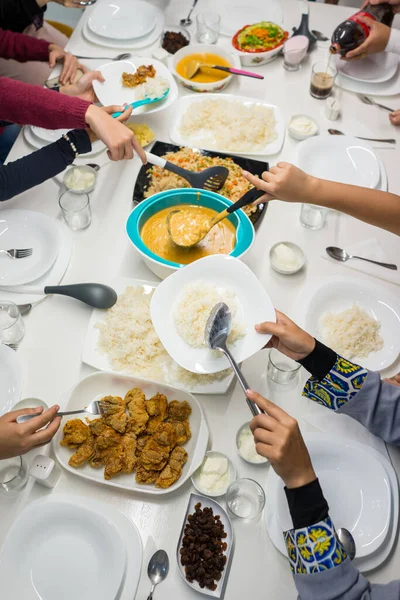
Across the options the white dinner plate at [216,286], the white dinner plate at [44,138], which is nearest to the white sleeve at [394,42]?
the white dinner plate at [44,138]

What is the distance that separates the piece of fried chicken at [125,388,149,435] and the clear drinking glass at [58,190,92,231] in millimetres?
818

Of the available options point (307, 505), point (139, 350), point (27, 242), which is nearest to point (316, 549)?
point (307, 505)

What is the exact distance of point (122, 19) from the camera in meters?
2.79

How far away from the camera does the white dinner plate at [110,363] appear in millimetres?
1605

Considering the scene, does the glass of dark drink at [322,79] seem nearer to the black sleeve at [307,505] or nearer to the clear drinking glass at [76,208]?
the clear drinking glass at [76,208]

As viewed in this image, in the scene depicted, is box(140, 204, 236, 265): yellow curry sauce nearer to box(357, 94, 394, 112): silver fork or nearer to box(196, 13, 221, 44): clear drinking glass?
box(357, 94, 394, 112): silver fork

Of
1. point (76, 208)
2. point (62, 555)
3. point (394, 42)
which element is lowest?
point (62, 555)

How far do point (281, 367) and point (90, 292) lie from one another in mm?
742

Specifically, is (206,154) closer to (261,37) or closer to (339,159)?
(339,159)

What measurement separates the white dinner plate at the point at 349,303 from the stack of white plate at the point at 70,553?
92 cm

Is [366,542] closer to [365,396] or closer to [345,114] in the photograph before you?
[365,396]

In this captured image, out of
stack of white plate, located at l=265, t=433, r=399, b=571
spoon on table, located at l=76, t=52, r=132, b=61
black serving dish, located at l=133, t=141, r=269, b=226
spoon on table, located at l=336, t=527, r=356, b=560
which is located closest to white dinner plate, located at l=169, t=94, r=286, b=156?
black serving dish, located at l=133, t=141, r=269, b=226

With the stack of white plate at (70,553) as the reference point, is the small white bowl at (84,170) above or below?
above

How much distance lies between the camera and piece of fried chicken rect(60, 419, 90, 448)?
149 cm
